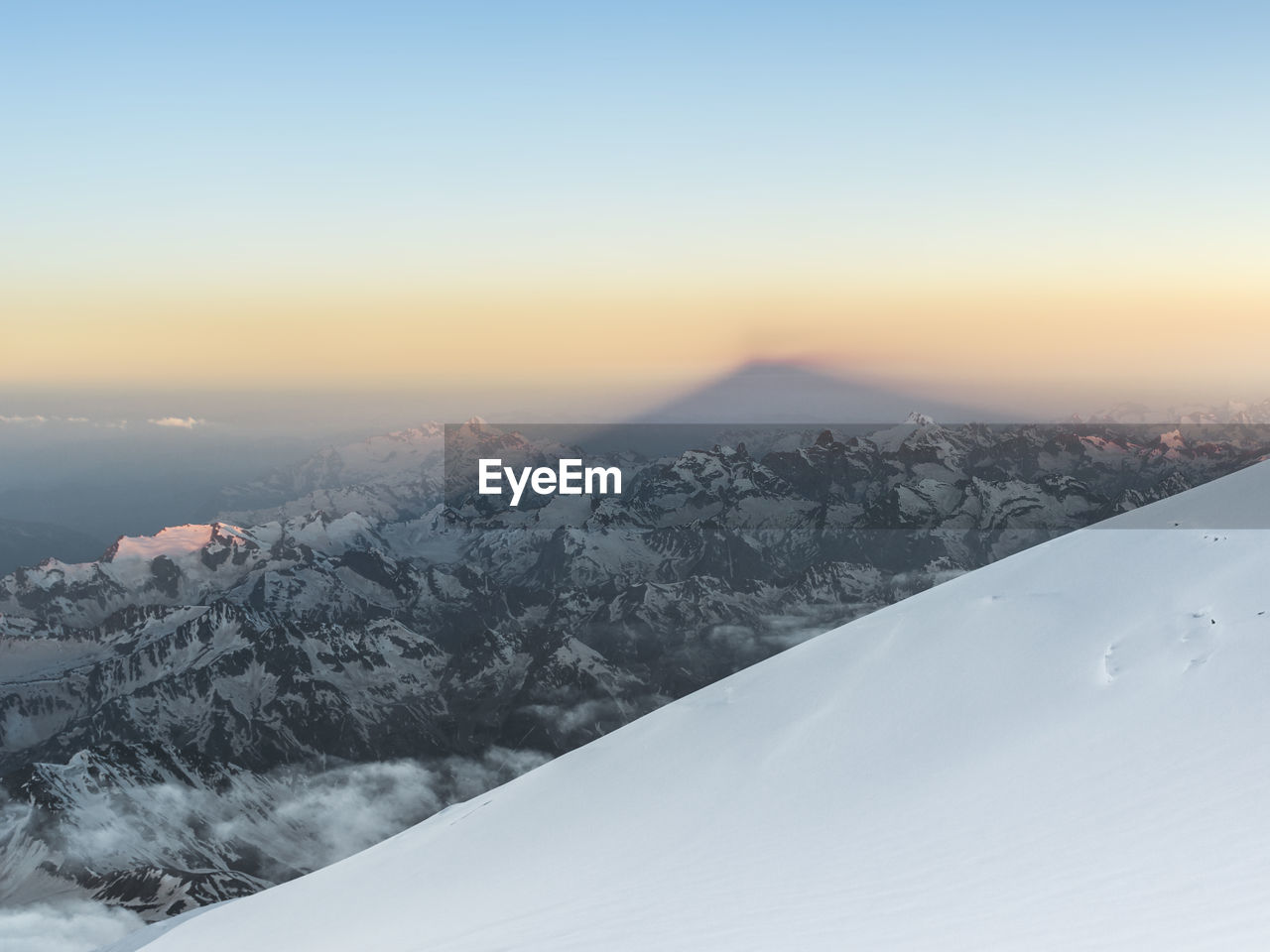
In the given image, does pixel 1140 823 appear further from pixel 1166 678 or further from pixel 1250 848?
pixel 1166 678

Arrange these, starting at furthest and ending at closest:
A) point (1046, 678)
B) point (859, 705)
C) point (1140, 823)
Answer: point (859, 705)
point (1046, 678)
point (1140, 823)

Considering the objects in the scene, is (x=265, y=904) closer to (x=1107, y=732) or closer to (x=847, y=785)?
(x=847, y=785)

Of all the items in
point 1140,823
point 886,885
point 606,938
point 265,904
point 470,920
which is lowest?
point 265,904

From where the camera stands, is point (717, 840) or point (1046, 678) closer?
point (717, 840)

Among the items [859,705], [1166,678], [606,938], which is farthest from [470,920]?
[1166,678]

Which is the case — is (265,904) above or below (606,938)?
Answer: below

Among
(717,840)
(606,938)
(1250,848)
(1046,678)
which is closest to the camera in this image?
(1250,848)

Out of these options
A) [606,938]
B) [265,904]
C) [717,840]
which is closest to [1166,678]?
[717,840]
